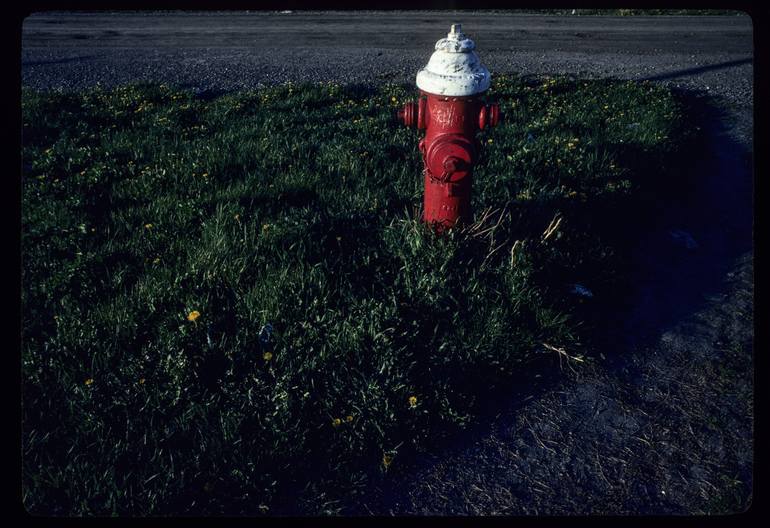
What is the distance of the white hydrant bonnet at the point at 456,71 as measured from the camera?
320 cm

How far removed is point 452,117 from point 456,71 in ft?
0.84

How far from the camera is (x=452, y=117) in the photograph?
3.32 metres

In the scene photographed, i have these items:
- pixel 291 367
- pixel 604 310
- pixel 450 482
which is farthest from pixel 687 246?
pixel 291 367

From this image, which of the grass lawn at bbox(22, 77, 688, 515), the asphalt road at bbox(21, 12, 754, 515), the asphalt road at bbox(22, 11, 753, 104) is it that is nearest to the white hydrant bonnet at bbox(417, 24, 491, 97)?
the grass lawn at bbox(22, 77, 688, 515)

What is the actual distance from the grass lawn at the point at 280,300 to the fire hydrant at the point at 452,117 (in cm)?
28

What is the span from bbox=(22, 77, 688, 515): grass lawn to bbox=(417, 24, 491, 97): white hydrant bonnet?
871 mm

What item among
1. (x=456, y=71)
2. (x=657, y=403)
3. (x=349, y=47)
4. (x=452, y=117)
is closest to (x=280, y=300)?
(x=452, y=117)

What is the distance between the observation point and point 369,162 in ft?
16.6

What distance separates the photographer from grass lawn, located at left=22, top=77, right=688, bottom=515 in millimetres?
2473

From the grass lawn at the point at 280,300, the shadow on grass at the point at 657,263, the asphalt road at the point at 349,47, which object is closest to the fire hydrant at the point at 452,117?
the grass lawn at the point at 280,300

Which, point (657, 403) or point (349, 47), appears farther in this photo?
point (349, 47)

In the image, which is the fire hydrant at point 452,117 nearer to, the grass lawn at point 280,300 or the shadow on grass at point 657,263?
the grass lawn at point 280,300

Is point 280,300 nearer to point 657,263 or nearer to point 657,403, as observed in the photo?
point 657,403

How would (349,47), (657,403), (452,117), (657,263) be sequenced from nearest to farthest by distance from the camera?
(657,403)
(452,117)
(657,263)
(349,47)
